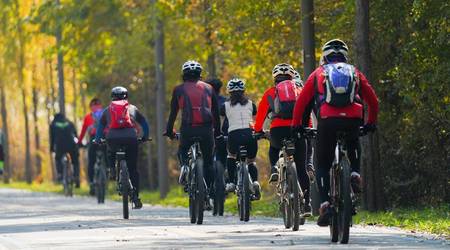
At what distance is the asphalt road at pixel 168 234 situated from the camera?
14.4m

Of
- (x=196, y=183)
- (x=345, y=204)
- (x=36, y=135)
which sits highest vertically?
(x=36, y=135)

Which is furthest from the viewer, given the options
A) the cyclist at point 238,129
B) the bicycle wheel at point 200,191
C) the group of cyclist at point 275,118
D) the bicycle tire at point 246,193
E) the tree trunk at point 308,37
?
the tree trunk at point 308,37

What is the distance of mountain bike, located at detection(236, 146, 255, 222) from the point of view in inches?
763

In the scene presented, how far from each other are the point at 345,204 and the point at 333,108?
942 mm

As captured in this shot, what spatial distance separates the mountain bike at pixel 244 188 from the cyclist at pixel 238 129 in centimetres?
17

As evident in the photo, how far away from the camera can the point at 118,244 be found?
1499cm

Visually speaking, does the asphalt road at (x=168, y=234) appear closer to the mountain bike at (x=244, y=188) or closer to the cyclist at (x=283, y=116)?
the mountain bike at (x=244, y=188)

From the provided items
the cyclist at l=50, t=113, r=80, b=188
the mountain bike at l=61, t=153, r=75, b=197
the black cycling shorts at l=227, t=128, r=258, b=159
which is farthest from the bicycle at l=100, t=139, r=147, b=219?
the cyclist at l=50, t=113, r=80, b=188

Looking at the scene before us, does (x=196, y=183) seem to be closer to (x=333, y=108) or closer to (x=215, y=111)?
(x=215, y=111)

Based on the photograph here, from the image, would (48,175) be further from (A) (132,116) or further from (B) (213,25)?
(A) (132,116)

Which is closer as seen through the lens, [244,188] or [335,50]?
[335,50]

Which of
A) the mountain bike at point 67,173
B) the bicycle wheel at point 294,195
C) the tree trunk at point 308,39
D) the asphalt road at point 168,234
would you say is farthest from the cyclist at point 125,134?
the mountain bike at point 67,173

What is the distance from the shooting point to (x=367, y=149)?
2175 centimetres

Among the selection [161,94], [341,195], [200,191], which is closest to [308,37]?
[200,191]
